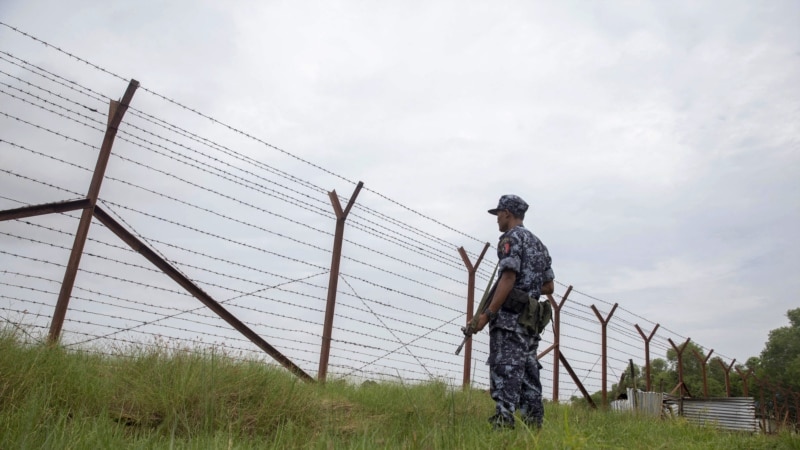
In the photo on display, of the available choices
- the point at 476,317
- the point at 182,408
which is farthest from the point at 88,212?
the point at 476,317

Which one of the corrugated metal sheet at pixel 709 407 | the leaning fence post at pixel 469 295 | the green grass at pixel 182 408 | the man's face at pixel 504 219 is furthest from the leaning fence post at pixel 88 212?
the corrugated metal sheet at pixel 709 407

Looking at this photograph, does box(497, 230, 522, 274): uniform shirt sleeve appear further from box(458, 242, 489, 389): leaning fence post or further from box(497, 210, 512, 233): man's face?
box(458, 242, 489, 389): leaning fence post

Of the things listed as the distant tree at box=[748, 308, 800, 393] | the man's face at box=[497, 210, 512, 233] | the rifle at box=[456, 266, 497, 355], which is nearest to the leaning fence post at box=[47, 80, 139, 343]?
the rifle at box=[456, 266, 497, 355]

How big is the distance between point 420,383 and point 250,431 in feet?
7.79

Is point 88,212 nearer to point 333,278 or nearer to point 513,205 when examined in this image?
point 333,278

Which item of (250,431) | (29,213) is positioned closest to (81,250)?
(29,213)

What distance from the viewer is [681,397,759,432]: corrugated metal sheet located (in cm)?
905

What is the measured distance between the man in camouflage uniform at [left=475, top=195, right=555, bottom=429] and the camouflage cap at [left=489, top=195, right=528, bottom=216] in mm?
110

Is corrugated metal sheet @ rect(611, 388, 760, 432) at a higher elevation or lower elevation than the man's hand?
lower

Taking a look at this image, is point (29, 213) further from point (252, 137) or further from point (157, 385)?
point (252, 137)

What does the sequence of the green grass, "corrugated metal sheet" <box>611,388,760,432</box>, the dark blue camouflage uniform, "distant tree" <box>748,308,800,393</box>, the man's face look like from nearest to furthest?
the green grass < the dark blue camouflage uniform < the man's face < "corrugated metal sheet" <box>611,388,760,432</box> < "distant tree" <box>748,308,800,393</box>

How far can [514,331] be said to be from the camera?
395cm

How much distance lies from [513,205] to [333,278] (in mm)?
1843

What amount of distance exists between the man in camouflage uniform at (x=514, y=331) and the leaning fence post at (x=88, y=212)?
2.73m
